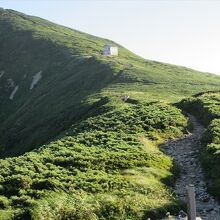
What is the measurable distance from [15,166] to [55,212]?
25.3 ft

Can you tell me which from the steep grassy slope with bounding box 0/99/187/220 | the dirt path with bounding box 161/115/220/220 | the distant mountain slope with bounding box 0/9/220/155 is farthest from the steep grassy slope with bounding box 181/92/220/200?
the distant mountain slope with bounding box 0/9/220/155

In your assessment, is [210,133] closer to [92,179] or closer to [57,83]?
[92,179]

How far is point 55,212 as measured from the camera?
2328cm

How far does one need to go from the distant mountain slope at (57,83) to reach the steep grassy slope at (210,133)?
1475cm

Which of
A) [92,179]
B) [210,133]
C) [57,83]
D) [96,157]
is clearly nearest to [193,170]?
[96,157]

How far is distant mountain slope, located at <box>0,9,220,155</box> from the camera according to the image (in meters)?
76.6

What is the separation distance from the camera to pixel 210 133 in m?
42.2

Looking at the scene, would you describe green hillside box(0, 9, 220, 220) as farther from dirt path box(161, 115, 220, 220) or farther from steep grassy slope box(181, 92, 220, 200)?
steep grassy slope box(181, 92, 220, 200)

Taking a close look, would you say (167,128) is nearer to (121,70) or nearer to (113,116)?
(113,116)

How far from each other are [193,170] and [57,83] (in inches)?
3645

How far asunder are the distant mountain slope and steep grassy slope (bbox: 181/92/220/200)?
14.7 m

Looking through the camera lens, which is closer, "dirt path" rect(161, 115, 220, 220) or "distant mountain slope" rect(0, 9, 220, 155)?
"dirt path" rect(161, 115, 220, 220)

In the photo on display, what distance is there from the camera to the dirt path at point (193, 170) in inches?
1029

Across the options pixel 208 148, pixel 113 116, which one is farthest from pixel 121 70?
pixel 208 148
